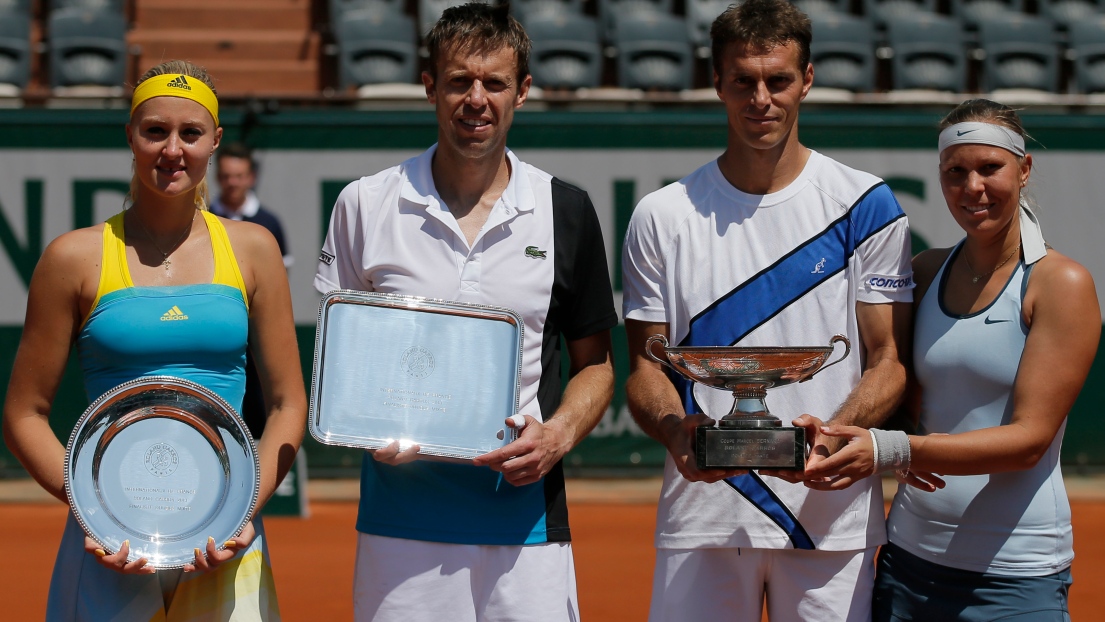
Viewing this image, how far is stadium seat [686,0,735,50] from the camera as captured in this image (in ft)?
35.6

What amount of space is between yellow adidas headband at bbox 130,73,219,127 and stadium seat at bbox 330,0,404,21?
8731mm

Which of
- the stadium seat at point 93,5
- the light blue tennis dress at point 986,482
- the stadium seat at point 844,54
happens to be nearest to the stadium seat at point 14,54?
the stadium seat at point 93,5

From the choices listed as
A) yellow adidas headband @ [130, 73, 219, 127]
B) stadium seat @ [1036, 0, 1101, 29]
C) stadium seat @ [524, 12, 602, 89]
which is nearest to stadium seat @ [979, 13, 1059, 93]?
stadium seat @ [1036, 0, 1101, 29]

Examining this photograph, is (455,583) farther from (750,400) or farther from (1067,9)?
(1067,9)

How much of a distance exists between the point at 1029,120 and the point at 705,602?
6068 millimetres

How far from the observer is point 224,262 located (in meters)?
2.38

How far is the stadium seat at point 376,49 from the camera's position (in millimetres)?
10250

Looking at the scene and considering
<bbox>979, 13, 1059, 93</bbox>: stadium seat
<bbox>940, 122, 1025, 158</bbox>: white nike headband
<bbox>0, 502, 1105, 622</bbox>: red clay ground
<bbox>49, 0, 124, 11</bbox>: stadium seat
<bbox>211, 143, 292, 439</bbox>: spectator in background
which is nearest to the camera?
<bbox>940, 122, 1025, 158</bbox>: white nike headband

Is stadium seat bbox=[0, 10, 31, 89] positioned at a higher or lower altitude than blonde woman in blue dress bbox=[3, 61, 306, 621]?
higher

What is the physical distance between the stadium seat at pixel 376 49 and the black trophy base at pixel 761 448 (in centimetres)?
838

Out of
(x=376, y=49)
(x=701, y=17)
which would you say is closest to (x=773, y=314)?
(x=376, y=49)

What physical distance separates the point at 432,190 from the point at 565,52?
26.1 feet

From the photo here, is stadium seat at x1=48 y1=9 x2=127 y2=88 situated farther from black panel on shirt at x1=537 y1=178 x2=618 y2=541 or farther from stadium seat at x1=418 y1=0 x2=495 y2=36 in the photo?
black panel on shirt at x1=537 y1=178 x2=618 y2=541

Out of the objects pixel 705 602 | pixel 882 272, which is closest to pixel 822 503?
pixel 705 602
